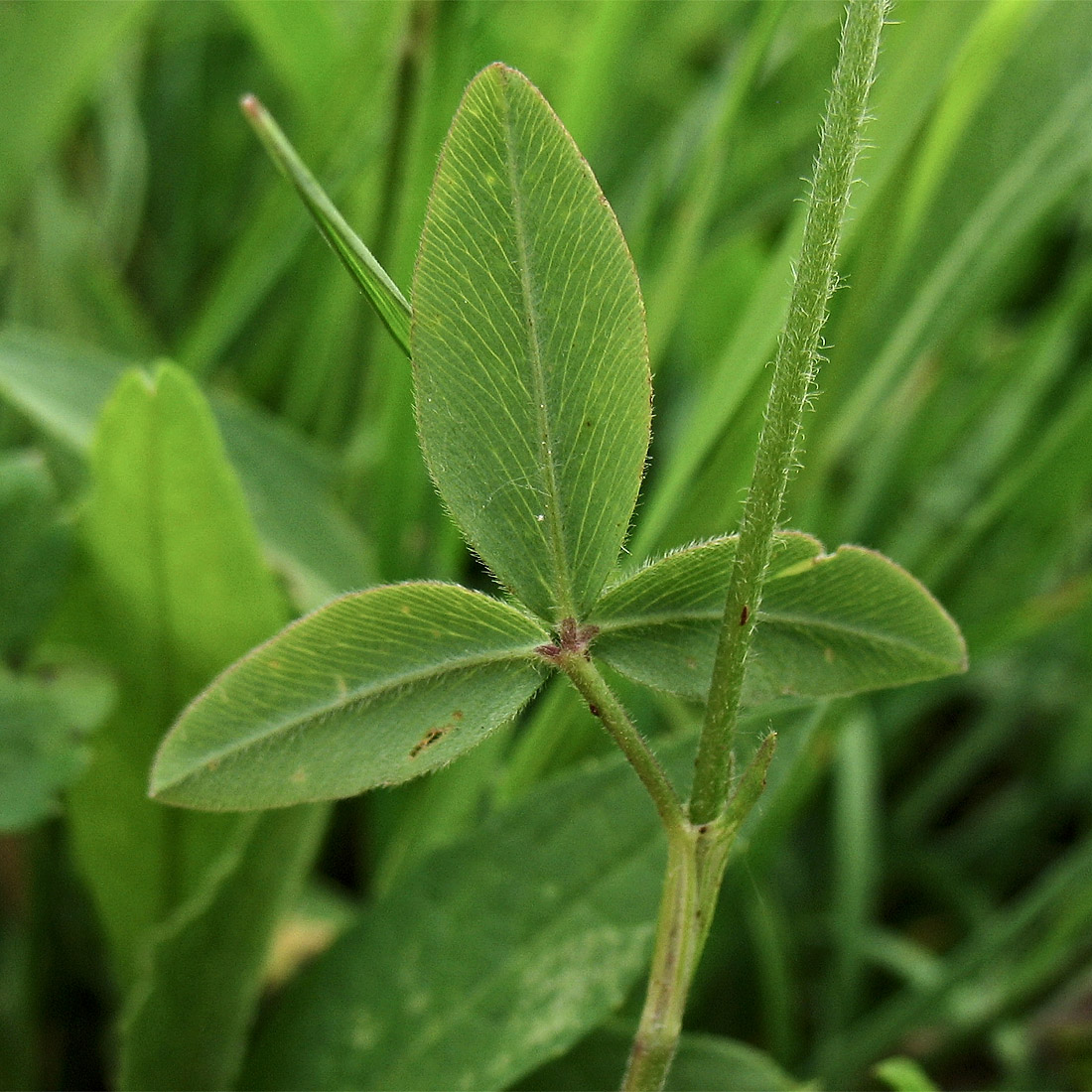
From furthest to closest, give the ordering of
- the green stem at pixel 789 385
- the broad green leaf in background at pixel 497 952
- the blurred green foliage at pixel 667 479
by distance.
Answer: the blurred green foliage at pixel 667 479 → the broad green leaf in background at pixel 497 952 → the green stem at pixel 789 385

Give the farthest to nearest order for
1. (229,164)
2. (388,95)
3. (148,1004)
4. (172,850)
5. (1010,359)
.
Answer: (229,164), (1010,359), (388,95), (172,850), (148,1004)

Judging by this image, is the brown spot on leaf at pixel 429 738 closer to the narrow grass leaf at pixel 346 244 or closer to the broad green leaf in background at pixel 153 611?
the narrow grass leaf at pixel 346 244

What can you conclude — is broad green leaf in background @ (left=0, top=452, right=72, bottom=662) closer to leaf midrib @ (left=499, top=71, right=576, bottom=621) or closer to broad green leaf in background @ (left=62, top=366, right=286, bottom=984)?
broad green leaf in background @ (left=62, top=366, right=286, bottom=984)

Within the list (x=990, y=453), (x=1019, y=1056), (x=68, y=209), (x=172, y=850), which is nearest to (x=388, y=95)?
(x=68, y=209)

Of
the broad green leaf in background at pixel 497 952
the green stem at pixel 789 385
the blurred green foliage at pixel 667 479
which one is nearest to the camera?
the green stem at pixel 789 385

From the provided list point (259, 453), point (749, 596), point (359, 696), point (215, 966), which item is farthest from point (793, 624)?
point (259, 453)

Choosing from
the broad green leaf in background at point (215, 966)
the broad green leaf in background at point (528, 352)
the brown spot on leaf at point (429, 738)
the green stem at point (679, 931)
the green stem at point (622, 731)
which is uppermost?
the broad green leaf in background at point (528, 352)

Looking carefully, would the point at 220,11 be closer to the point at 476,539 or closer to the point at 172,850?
the point at 172,850

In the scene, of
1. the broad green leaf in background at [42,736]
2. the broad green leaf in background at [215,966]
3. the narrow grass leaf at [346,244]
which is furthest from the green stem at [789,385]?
the broad green leaf in background at [42,736]
